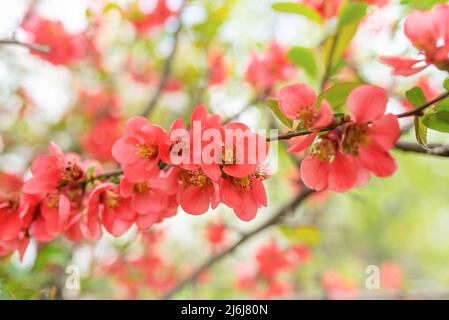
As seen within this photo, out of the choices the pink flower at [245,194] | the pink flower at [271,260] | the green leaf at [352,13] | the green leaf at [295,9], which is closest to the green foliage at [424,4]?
the green leaf at [352,13]

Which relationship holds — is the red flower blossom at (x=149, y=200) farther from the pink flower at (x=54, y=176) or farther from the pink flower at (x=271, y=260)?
the pink flower at (x=271, y=260)

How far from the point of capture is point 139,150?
66 cm

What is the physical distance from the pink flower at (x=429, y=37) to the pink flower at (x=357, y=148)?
0.13 m

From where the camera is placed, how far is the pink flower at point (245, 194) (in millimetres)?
618

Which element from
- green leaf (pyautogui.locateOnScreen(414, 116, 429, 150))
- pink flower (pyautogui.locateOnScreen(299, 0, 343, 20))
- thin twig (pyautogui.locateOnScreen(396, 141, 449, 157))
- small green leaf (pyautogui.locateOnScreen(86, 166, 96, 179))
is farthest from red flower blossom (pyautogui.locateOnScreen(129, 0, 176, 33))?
green leaf (pyautogui.locateOnScreen(414, 116, 429, 150))

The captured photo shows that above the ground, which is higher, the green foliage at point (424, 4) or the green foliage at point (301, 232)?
the green foliage at point (424, 4)

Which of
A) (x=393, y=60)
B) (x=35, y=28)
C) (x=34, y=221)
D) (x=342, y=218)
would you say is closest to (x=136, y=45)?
(x=35, y=28)

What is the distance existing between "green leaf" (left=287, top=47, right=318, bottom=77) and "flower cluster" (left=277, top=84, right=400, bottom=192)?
50cm

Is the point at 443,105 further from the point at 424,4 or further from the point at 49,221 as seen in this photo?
the point at 49,221

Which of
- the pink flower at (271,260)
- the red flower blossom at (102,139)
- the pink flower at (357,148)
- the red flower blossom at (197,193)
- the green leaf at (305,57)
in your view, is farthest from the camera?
the red flower blossom at (102,139)

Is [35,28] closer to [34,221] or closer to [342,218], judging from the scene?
[34,221]

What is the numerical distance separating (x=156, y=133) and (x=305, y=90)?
218 mm

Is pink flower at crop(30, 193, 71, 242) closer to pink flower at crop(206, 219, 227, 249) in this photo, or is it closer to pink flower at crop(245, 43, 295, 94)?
pink flower at crop(245, 43, 295, 94)

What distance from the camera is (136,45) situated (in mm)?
2395
